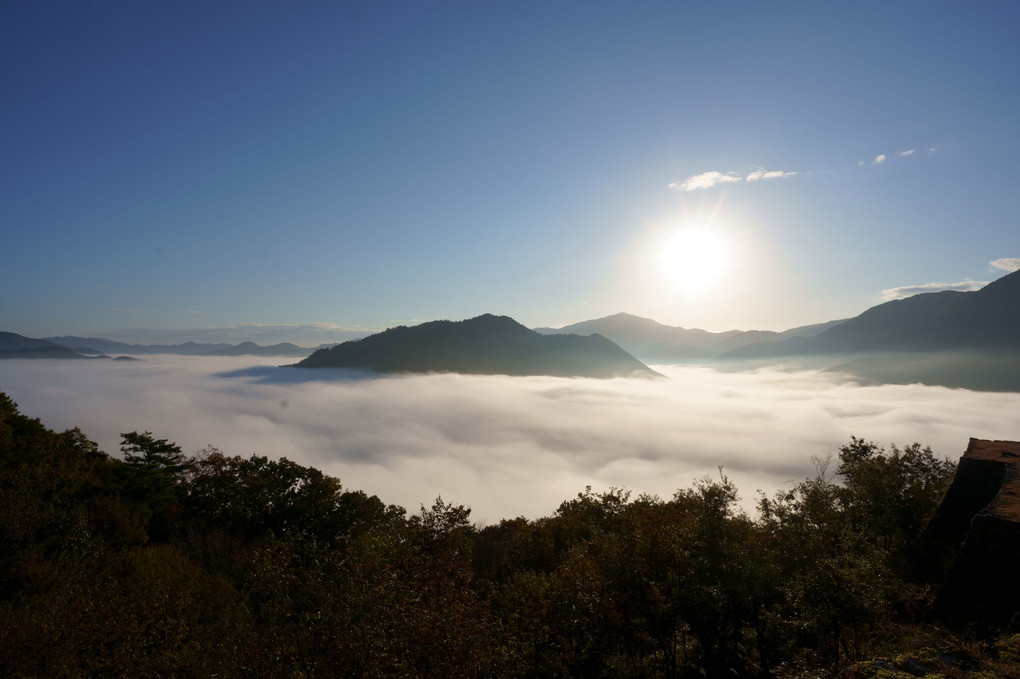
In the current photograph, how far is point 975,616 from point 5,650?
40253 millimetres

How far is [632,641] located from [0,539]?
121ft

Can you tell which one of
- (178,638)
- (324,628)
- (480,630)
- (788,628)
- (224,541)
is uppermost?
(324,628)

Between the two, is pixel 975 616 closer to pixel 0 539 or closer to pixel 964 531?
pixel 964 531

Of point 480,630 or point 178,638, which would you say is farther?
point 178,638

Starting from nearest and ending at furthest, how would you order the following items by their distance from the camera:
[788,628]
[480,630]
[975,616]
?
[480,630] < [975,616] < [788,628]

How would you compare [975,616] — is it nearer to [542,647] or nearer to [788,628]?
[788,628]

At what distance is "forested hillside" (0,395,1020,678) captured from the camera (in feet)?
46.5

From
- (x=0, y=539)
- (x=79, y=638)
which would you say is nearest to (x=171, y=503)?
(x=0, y=539)

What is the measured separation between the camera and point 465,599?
18031 mm

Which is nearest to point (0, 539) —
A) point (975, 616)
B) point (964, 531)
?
point (975, 616)

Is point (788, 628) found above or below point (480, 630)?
below

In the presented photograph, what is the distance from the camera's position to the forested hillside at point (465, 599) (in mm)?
14164

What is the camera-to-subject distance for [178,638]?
1877cm

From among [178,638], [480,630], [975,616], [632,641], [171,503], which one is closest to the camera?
[480,630]
